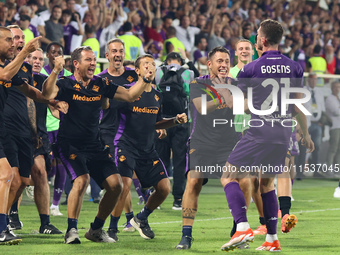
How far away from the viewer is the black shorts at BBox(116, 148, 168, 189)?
26.9 feet

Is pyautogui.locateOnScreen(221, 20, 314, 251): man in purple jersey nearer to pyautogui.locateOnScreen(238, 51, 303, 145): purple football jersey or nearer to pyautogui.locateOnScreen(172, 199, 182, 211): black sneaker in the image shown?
pyautogui.locateOnScreen(238, 51, 303, 145): purple football jersey

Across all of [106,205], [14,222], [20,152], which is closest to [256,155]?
[106,205]

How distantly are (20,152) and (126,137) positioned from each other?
125cm

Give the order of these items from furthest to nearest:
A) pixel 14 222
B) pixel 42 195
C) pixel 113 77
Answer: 1. pixel 113 77
2. pixel 14 222
3. pixel 42 195

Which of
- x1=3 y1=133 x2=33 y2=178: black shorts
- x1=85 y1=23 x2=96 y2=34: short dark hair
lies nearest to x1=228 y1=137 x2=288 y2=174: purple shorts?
x1=3 y1=133 x2=33 y2=178: black shorts

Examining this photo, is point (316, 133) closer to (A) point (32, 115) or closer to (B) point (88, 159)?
(A) point (32, 115)

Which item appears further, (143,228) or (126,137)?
(126,137)

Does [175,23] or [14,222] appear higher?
[175,23]

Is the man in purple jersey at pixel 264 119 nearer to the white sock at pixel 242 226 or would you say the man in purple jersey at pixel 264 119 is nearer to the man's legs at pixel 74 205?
the white sock at pixel 242 226

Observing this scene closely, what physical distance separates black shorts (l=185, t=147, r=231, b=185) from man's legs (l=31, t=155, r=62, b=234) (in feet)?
6.76

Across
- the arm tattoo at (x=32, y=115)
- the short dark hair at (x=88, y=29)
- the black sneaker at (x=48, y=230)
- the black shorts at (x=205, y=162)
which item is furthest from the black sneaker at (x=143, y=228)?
the short dark hair at (x=88, y=29)

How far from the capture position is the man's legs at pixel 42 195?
27.8ft

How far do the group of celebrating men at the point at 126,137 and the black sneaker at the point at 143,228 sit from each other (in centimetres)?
1

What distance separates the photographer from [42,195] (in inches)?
342
